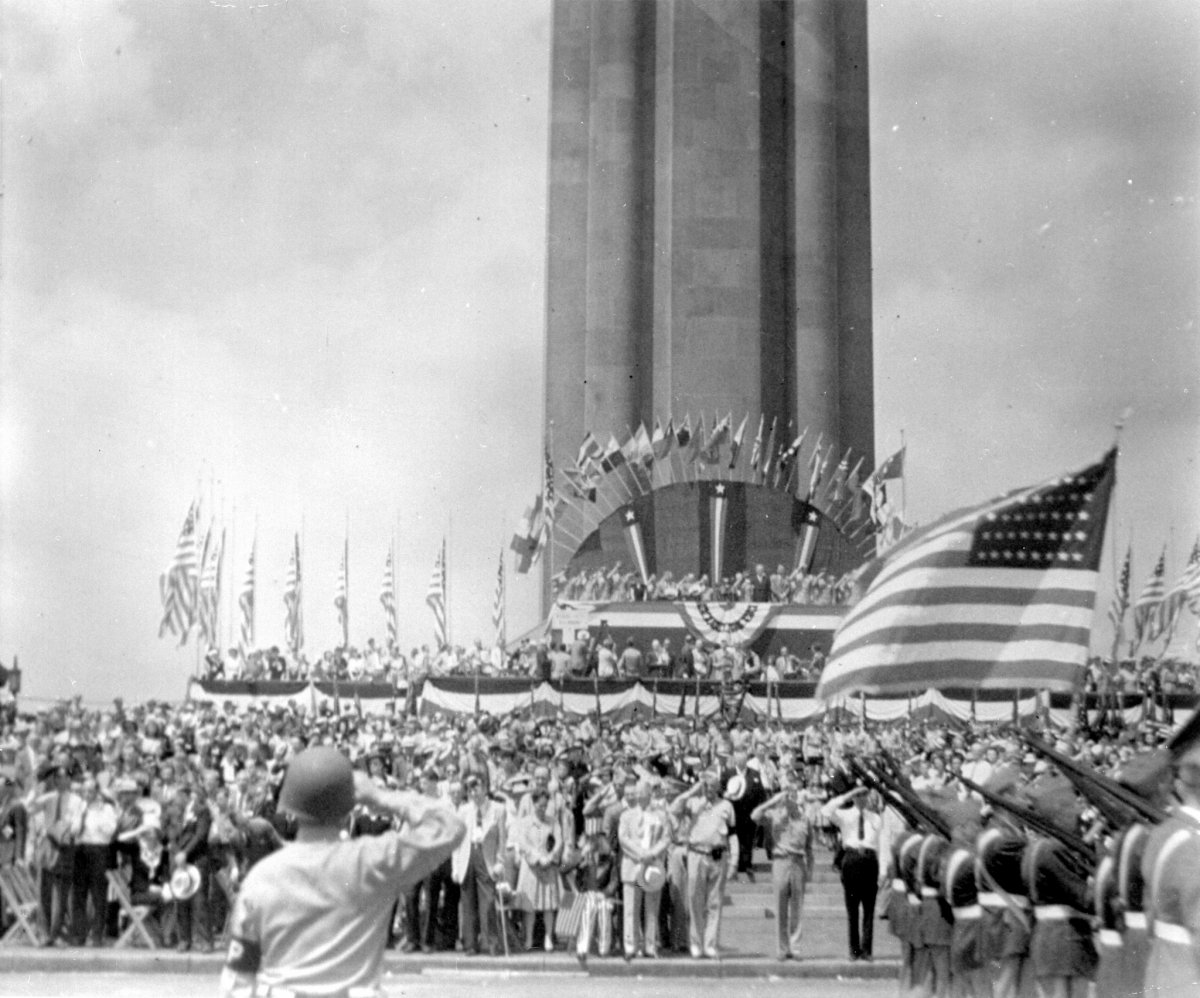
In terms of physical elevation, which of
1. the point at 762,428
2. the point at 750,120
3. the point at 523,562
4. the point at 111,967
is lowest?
the point at 111,967

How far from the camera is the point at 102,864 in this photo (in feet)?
61.5

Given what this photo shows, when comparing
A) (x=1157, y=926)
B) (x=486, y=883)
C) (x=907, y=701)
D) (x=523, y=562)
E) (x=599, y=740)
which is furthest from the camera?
(x=523, y=562)

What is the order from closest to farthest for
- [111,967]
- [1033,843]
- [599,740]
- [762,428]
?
[1033,843] < [111,967] < [599,740] < [762,428]

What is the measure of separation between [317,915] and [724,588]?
38474 millimetres

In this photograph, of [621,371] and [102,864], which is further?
[621,371]

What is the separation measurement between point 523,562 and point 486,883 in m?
26.4

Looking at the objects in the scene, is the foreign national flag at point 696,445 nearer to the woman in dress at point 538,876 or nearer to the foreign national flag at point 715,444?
the foreign national flag at point 715,444

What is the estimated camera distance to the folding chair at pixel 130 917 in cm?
1861

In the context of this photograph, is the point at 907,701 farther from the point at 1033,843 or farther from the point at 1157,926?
the point at 1157,926

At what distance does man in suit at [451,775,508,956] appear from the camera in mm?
18984

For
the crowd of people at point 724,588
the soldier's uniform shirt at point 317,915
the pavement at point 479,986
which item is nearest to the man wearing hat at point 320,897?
the soldier's uniform shirt at point 317,915

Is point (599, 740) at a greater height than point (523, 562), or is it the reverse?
point (523, 562)

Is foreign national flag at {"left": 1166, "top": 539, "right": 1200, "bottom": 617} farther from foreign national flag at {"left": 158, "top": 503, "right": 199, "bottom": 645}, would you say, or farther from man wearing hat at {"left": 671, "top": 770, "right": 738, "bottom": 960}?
foreign national flag at {"left": 158, "top": 503, "right": 199, "bottom": 645}

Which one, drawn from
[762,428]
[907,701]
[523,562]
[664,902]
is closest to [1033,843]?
[664,902]
